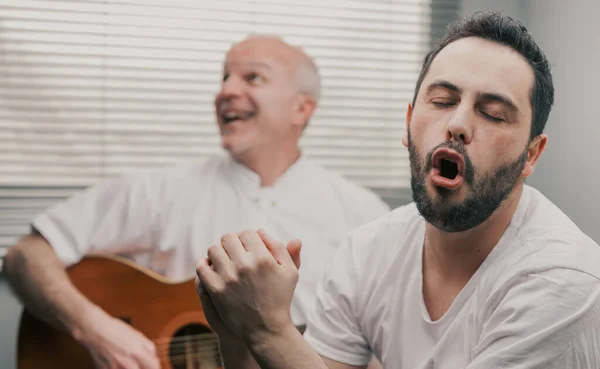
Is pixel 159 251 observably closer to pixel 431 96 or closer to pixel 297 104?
pixel 297 104

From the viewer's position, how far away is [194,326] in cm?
158

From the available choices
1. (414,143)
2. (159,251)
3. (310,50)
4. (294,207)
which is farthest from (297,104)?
(414,143)

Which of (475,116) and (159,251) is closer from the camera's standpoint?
(475,116)

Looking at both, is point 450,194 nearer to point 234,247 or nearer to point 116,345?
point 234,247

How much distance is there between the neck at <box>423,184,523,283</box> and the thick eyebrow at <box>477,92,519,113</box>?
14 cm

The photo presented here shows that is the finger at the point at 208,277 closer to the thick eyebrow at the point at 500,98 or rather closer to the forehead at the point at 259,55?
the thick eyebrow at the point at 500,98

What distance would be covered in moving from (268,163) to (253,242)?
81cm

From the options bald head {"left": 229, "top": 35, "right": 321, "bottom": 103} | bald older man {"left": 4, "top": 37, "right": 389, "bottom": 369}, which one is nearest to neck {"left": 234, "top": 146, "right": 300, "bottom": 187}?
bald older man {"left": 4, "top": 37, "right": 389, "bottom": 369}

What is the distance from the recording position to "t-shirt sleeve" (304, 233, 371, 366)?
1.21m

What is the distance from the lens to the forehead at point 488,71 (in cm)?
108

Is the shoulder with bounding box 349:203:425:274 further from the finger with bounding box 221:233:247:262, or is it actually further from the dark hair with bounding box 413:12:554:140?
the finger with bounding box 221:233:247:262

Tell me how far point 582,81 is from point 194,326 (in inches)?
46.4

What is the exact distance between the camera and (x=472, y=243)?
1113mm

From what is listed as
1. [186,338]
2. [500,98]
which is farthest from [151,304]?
[500,98]
